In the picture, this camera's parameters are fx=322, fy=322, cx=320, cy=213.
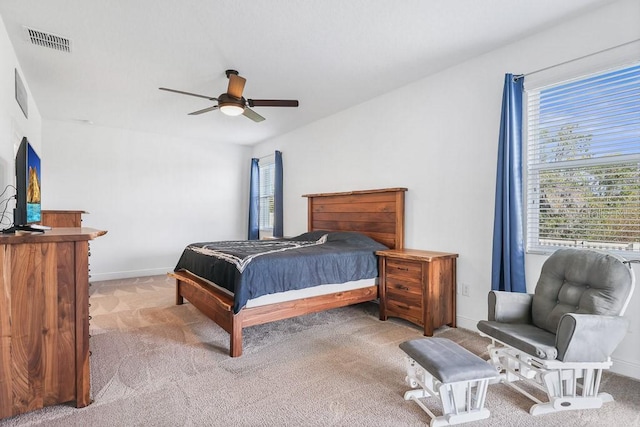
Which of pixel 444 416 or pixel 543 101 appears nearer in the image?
pixel 444 416

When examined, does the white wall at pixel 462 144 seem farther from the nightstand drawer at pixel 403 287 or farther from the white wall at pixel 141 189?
the white wall at pixel 141 189

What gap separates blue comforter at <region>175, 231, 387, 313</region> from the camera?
8.82 feet

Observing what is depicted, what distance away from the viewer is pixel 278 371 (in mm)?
2348

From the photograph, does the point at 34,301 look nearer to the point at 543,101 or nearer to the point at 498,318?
the point at 498,318

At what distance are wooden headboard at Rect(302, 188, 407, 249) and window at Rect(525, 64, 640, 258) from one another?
52.5 inches

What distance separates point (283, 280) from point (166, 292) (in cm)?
263

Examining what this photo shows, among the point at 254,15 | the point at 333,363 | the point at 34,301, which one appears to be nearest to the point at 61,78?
the point at 254,15

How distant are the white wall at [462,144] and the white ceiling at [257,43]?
15cm

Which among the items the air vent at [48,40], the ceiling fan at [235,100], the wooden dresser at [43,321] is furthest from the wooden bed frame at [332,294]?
the air vent at [48,40]

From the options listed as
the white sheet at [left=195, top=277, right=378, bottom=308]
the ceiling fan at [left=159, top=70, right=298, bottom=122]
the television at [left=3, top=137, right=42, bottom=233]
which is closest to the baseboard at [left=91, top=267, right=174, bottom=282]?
the white sheet at [left=195, top=277, right=378, bottom=308]

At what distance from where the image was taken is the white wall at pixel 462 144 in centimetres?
242

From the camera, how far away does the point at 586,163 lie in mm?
2461

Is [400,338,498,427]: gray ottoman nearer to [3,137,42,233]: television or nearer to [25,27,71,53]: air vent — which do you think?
[3,137,42,233]: television

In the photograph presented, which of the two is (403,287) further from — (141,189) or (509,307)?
(141,189)
